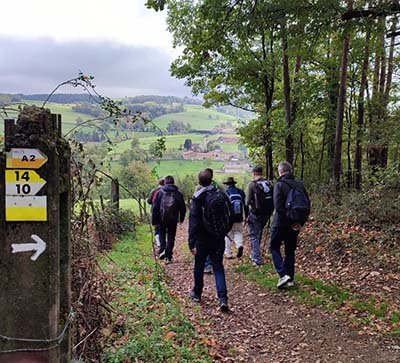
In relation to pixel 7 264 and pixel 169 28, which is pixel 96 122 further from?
pixel 169 28

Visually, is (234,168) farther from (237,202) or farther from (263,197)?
(263,197)

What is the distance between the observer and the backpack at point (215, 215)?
257 inches

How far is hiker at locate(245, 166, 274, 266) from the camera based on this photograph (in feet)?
31.0

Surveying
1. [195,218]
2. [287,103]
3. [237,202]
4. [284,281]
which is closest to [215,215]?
[195,218]

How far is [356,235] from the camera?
9.66 meters

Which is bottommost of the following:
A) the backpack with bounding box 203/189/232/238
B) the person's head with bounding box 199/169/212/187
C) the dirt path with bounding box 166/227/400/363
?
the dirt path with bounding box 166/227/400/363

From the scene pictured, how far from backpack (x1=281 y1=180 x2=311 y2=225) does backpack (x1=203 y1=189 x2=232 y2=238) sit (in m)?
1.29

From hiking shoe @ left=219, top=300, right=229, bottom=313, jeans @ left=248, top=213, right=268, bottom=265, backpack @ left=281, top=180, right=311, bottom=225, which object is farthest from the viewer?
jeans @ left=248, top=213, right=268, bottom=265

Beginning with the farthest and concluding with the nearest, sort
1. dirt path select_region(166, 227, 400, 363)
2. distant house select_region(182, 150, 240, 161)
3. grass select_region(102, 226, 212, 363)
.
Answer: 1. distant house select_region(182, 150, 240, 161)
2. dirt path select_region(166, 227, 400, 363)
3. grass select_region(102, 226, 212, 363)

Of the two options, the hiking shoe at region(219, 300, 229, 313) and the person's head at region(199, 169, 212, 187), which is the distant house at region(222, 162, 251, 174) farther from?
the hiking shoe at region(219, 300, 229, 313)

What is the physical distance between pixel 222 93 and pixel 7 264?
15544mm

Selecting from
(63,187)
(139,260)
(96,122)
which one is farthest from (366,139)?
(63,187)

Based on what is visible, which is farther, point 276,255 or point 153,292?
point 276,255

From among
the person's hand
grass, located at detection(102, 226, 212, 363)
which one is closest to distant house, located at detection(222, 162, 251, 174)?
the person's hand
